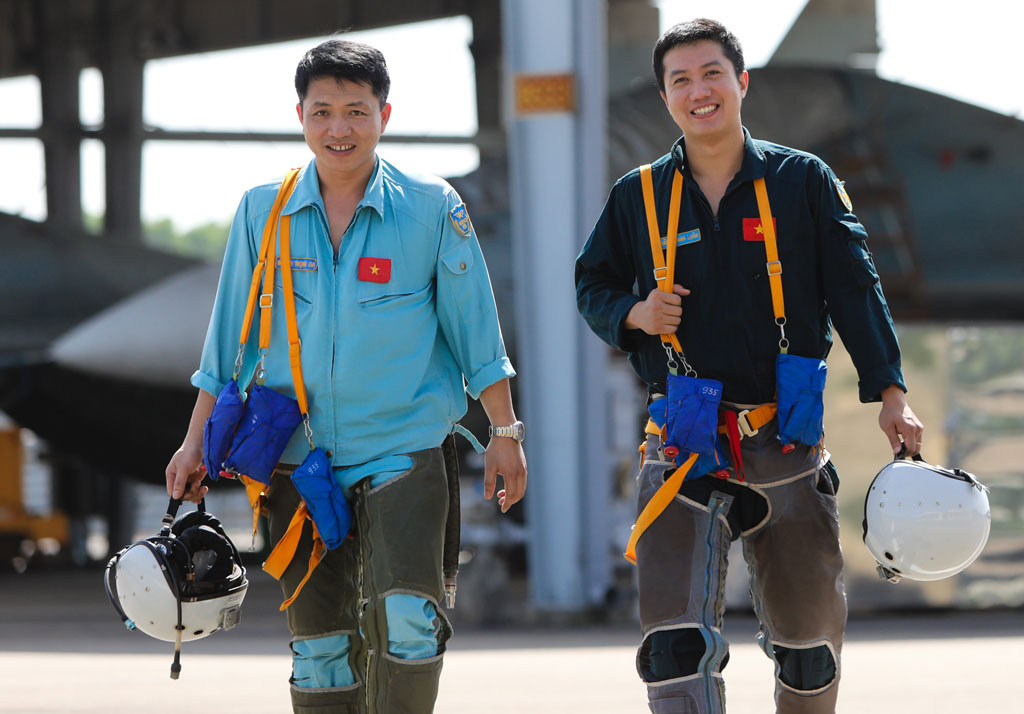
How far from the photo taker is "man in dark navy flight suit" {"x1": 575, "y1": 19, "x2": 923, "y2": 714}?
3.36m

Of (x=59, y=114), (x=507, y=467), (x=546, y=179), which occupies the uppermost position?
(x=59, y=114)

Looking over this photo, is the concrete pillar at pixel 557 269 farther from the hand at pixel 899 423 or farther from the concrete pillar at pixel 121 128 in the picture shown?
the concrete pillar at pixel 121 128

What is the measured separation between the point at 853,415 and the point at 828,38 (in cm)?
961

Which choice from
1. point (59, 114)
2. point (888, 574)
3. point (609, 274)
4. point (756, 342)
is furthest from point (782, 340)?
point (59, 114)

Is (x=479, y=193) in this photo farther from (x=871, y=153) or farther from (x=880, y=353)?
(x=880, y=353)

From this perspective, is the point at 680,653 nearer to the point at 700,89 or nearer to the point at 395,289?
the point at 395,289

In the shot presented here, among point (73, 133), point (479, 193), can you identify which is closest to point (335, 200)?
point (479, 193)

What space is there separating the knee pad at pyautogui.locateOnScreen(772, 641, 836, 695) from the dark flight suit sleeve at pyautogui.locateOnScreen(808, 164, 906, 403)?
2.12 ft

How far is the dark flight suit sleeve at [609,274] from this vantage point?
3.55 metres

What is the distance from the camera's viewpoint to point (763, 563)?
346cm

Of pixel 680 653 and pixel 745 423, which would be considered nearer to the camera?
pixel 680 653

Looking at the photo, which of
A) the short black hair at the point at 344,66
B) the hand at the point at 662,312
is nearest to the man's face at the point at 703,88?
the hand at the point at 662,312

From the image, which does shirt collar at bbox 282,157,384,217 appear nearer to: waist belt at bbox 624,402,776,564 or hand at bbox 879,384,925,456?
waist belt at bbox 624,402,776,564

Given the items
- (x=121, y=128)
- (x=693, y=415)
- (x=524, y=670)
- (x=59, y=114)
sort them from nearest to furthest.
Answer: (x=693, y=415) < (x=524, y=670) < (x=59, y=114) < (x=121, y=128)
